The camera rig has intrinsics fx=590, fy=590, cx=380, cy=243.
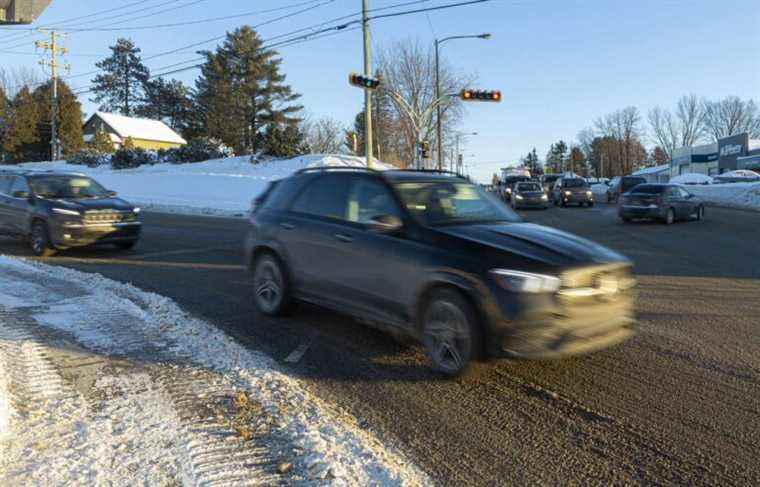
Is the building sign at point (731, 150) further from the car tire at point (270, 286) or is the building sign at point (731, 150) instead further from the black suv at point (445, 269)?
the car tire at point (270, 286)

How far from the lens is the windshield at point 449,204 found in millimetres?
5309

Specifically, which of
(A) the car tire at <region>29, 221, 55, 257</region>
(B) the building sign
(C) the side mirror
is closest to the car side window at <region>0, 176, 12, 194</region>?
(A) the car tire at <region>29, 221, 55, 257</region>

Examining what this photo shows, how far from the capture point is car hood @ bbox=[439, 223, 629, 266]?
15.0 ft

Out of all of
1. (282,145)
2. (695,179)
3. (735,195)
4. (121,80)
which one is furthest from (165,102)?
(735,195)

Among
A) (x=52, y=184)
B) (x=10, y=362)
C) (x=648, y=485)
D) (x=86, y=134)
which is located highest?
(x=86, y=134)

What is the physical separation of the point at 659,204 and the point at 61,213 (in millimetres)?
17730

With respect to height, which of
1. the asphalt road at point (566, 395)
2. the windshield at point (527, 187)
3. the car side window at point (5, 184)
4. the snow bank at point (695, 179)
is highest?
the snow bank at point (695, 179)

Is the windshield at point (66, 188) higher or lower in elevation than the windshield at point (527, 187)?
lower

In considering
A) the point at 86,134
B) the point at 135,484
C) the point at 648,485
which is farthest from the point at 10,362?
the point at 86,134

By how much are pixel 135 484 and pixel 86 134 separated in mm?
82593

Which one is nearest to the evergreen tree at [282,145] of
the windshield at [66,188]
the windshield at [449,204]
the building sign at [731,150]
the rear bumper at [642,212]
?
the rear bumper at [642,212]

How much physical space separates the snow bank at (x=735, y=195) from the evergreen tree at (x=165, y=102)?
7350 cm

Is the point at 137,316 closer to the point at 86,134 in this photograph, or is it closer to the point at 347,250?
the point at 347,250

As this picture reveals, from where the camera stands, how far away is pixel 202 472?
326cm
